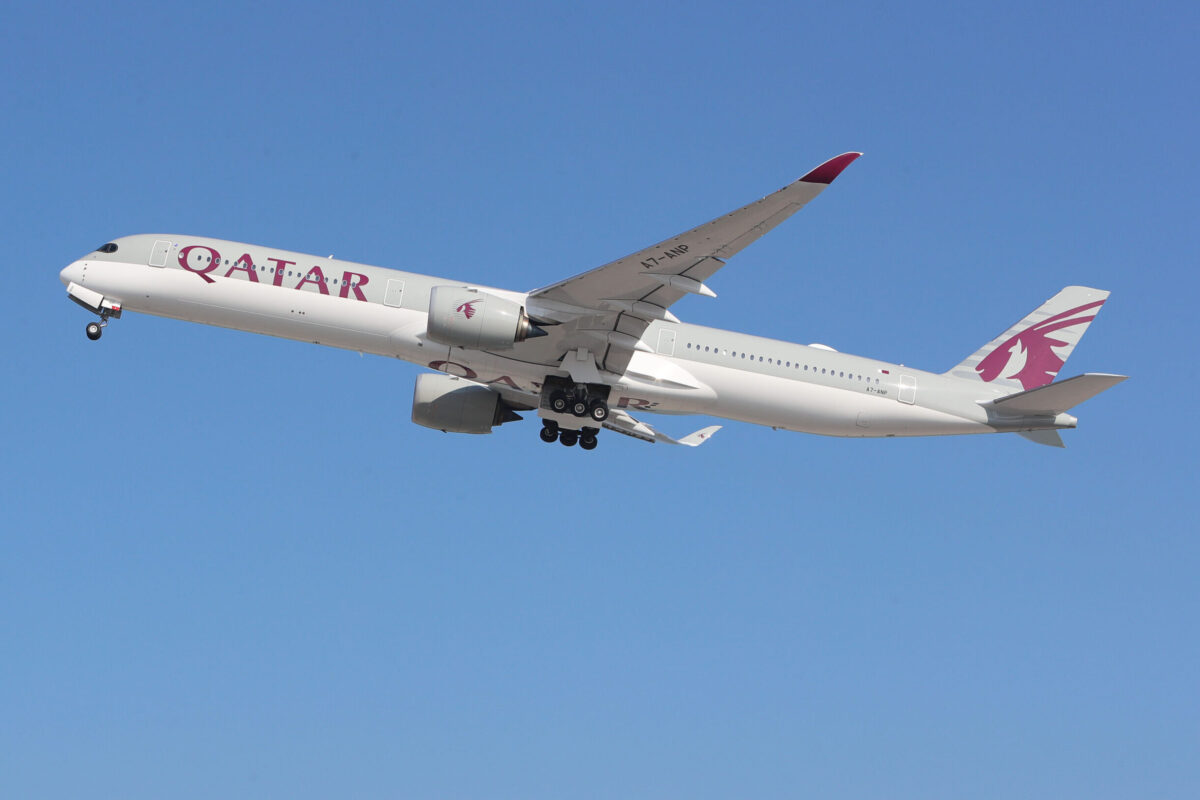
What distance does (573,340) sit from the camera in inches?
1539

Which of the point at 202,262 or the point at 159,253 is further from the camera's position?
the point at 159,253

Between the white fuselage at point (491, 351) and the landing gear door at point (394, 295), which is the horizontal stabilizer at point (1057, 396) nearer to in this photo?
the white fuselage at point (491, 351)

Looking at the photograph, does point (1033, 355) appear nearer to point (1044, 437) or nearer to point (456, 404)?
point (1044, 437)

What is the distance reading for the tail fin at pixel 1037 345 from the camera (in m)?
43.1

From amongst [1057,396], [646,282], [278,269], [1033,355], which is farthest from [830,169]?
[278,269]

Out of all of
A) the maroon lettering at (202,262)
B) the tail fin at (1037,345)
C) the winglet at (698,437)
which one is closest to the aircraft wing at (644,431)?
the winglet at (698,437)

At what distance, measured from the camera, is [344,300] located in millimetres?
38594

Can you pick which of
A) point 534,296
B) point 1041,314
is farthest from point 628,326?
point 1041,314

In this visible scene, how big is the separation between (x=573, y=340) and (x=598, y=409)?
2.52m

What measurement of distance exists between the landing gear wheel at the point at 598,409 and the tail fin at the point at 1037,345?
11509 millimetres

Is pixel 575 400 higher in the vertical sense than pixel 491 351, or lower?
lower

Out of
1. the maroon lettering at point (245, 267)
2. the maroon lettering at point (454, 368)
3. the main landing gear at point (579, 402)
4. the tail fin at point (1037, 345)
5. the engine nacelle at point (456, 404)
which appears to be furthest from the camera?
the engine nacelle at point (456, 404)

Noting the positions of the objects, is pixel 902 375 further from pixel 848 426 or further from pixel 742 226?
pixel 742 226

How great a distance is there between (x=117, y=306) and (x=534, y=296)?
1290cm
